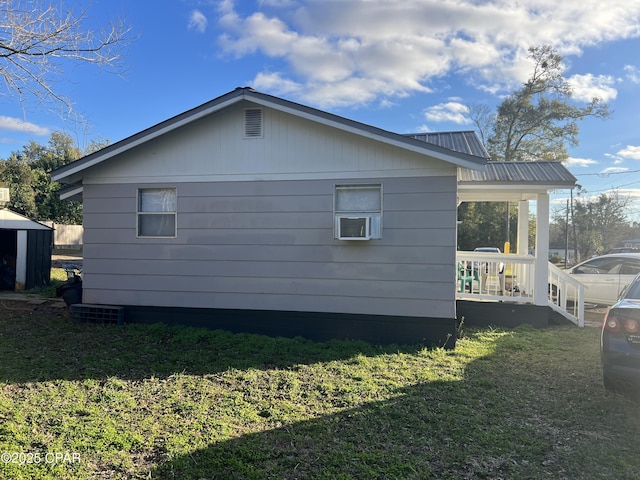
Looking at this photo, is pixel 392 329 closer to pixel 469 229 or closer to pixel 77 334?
pixel 77 334

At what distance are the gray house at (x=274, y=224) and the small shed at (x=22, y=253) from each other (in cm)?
538

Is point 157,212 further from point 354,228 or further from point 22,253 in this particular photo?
point 22,253

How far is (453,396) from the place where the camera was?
4.38m

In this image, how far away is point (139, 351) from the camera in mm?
5871

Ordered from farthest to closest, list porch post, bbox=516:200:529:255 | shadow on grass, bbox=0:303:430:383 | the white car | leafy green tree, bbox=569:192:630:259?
leafy green tree, bbox=569:192:630:259 → porch post, bbox=516:200:529:255 → the white car → shadow on grass, bbox=0:303:430:383

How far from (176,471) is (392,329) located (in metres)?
4.19

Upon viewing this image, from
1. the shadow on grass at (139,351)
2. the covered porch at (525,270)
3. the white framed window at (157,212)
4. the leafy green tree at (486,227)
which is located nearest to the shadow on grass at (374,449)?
the shadow on grass at (139,351)

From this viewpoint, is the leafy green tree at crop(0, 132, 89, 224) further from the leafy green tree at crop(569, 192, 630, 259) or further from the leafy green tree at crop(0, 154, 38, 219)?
the leafy green tree at crop(569, 192, 630, 259)

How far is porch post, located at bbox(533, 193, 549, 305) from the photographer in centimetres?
740

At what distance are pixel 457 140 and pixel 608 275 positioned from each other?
15.9 ft

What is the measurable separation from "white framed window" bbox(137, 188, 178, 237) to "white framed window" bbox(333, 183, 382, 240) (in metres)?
2.95

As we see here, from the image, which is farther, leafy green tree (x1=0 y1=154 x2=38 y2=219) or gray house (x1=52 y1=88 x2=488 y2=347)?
leafy green tree (x1=0 y1=154 x2=38 y2=219)

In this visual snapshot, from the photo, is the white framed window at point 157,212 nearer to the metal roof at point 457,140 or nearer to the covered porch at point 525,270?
the metal roof at point 457,140

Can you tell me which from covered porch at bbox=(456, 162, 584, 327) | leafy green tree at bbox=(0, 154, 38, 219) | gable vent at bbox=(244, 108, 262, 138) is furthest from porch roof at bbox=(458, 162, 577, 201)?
leafy green tree at bbox=(0, 154, 38, 219)
